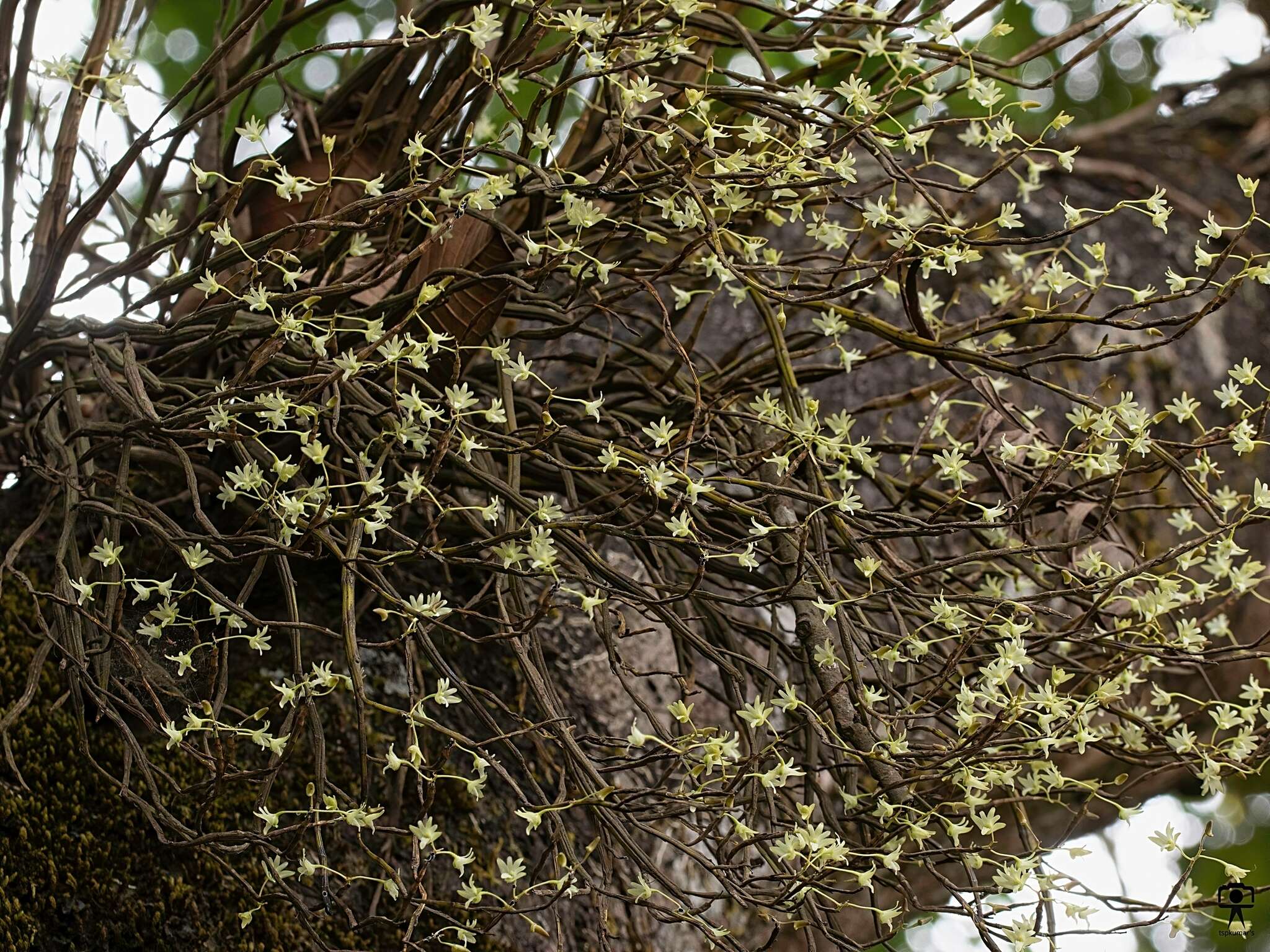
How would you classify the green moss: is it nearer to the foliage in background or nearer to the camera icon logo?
the foliage in background

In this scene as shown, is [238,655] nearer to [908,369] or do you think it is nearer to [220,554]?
[220,554]

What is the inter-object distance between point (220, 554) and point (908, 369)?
1.14 metres

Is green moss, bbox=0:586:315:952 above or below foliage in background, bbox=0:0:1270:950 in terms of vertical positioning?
below

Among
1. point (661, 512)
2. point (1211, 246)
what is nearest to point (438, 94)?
point (661, 512)

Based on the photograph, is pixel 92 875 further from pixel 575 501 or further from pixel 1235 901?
pixel 1235 901

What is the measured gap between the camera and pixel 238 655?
103cm

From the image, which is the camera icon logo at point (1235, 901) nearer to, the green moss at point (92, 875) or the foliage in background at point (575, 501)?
the foliage in background at point (575, 501)

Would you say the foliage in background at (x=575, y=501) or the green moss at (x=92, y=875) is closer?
the foliage in background at (x=575, y=501)

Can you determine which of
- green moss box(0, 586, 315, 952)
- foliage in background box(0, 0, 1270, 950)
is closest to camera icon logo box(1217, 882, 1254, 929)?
foliage in background box(0, 0, 1270, 950)

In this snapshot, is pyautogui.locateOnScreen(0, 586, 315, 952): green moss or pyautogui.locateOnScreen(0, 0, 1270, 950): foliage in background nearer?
pyautogui.locateOnScreen(0, 0, 1270, 950): foliage in background

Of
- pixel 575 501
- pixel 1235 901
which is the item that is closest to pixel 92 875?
pixel 575 501

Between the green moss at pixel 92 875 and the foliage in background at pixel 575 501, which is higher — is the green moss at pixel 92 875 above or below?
below

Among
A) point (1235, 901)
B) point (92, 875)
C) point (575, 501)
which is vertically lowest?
point (92, 875)

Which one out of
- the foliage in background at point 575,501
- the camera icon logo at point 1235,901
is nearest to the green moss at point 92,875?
the foliage in background at point 575,501
